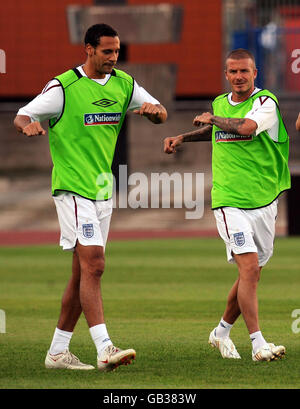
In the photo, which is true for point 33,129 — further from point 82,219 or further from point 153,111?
point 153,111

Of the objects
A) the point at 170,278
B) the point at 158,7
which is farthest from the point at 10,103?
the point at 170,278

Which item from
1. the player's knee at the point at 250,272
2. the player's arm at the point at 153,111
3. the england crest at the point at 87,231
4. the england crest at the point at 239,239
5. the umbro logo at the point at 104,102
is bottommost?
the player's knee at the point at 250,272

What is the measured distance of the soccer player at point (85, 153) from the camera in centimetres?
768

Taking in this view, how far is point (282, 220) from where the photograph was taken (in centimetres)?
2319

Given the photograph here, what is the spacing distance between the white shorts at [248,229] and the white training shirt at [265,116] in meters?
0.55

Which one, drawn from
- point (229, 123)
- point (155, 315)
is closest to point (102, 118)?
point (229, 123)

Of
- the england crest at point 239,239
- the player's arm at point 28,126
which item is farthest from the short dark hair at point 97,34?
the england crest at point 239,239

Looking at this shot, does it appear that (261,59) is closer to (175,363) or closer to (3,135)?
(3,135)

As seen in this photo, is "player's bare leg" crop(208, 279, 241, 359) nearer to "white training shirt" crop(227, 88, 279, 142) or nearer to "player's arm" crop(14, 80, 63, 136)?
"white training shirt" crop(227, 88, 279, 142)

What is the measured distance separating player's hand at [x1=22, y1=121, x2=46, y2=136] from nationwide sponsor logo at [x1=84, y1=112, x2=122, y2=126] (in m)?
0.41

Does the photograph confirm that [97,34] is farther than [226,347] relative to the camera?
No

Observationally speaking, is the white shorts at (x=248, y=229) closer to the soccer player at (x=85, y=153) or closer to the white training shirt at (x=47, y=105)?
the soccer player at (x=85, y=153)

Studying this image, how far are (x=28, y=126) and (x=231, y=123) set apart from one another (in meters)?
1.52

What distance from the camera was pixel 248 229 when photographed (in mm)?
8242
